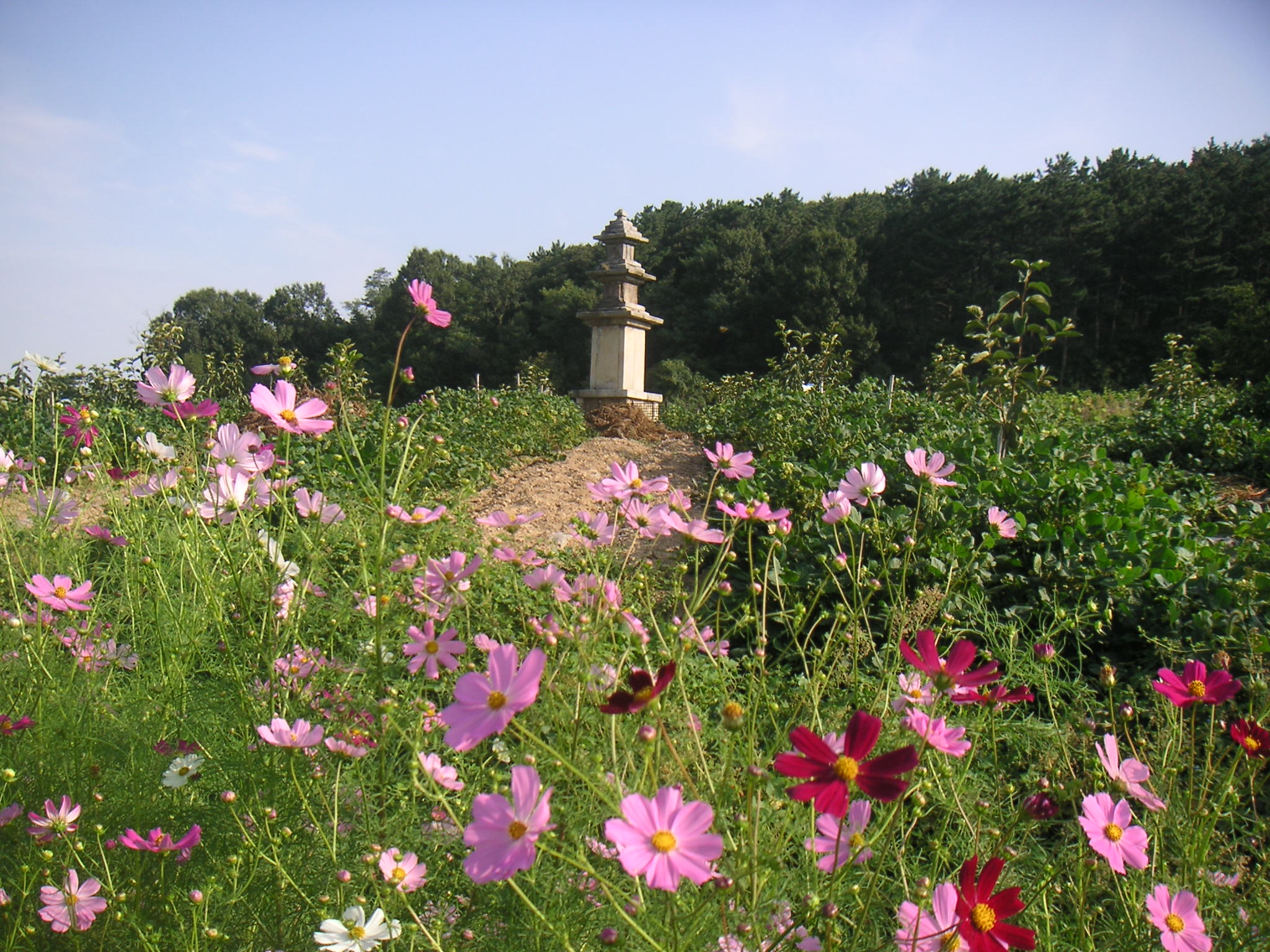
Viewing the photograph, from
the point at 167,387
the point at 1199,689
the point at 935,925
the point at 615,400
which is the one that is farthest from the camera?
the point at 615,400

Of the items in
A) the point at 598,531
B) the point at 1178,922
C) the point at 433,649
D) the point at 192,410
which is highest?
the point at 192,410

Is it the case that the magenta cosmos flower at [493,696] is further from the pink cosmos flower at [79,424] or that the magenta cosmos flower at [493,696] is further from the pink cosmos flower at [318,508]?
the pink cosmos flower at [79,424]

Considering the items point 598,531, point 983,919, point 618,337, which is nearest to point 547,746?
point 983,919

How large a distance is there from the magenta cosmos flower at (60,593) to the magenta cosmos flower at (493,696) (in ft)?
3.75

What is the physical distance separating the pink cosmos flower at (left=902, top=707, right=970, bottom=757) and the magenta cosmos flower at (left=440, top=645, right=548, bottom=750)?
0.38m

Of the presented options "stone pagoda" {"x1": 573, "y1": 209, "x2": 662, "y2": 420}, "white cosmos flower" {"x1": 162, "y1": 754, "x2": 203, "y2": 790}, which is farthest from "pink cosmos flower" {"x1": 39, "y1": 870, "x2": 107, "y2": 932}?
"stone pagoda" {"x1": 573, "y1": 209, "x2": 662, "y2": 420}

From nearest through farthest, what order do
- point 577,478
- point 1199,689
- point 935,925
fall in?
point 935,925
point 1199,689
point 577,478

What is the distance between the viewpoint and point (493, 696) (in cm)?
64

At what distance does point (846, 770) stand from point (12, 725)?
141cm

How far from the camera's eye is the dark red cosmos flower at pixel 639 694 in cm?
64

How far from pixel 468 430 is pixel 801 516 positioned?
13.4ft

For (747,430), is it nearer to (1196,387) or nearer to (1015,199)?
(1196,387)

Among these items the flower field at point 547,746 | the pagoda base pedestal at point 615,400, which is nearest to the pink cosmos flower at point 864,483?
the flower field at point 547,746

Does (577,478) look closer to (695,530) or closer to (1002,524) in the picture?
(1002,524)
